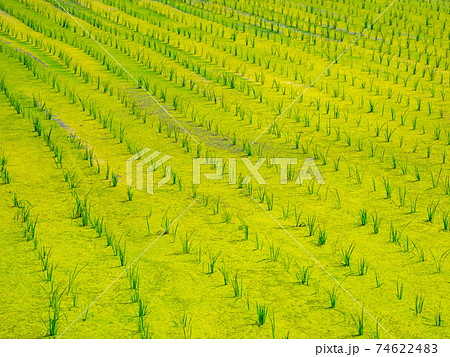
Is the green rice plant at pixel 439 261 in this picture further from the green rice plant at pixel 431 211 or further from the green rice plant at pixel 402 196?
the green rice plant at pixel 402 196

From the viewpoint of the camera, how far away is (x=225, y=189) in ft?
14.5

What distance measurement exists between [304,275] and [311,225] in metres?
0.56

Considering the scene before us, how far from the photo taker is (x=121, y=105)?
6043mm

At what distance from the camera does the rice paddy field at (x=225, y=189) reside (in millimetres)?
3020

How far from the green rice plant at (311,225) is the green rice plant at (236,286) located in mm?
635

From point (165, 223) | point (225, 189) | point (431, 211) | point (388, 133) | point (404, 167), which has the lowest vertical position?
point (165, 223)

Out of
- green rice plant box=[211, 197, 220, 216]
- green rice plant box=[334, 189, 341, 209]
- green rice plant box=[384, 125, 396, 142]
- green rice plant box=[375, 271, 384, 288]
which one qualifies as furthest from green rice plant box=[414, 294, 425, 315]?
green rice plant box=[384, 125, 396, 142]

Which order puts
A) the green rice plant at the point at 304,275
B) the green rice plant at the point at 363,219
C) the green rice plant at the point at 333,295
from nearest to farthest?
1. the green rice plant at the point at 333,295
2. the green rice plant at the point at 304,275
3. the green rice plant at the point at 363,219

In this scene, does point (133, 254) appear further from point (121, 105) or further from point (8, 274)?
point (121, 105)

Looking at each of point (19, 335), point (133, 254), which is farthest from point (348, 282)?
point (19, 335)

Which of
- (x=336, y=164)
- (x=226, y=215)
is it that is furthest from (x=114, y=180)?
(x=336, y=164)

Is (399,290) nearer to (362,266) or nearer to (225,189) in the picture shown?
(362,266)

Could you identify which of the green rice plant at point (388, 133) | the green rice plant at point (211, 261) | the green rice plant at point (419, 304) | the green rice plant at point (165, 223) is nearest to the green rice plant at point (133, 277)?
the green rice plant at point (211, 261)

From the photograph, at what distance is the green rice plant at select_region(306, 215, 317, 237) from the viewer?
374cm
